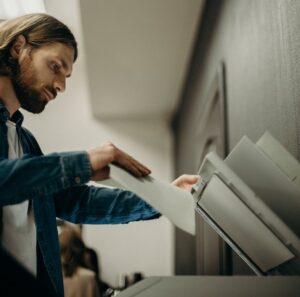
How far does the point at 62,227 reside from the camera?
10.6 feet

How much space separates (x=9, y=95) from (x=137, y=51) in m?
2.01

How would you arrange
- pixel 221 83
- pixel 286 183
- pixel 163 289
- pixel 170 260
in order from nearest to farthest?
pixel 163 289, pixel 286 183, pixel 221 83, pixel 170 260

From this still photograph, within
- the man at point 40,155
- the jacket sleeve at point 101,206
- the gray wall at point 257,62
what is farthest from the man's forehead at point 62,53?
the gray wall at point 257,62

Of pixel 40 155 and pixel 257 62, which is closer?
pixel 40 155

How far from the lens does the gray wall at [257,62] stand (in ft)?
3.58

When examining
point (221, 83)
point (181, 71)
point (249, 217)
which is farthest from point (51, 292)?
point (181, 71)

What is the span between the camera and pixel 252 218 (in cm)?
77

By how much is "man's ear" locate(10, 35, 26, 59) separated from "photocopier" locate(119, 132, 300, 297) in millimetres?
618

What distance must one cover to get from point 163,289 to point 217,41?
1738mm

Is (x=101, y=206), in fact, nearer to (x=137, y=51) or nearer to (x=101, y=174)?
(x=101, y=174)

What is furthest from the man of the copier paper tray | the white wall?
the white wall

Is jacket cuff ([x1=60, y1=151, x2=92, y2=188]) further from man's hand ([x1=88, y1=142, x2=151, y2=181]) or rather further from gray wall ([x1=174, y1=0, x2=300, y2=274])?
gray wall ([x1=174, y1=0, x2=300, y2=274])

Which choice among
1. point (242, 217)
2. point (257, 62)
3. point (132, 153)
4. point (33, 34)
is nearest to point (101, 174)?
point (242, 217)

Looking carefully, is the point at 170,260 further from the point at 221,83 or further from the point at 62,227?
the point at 221,83
